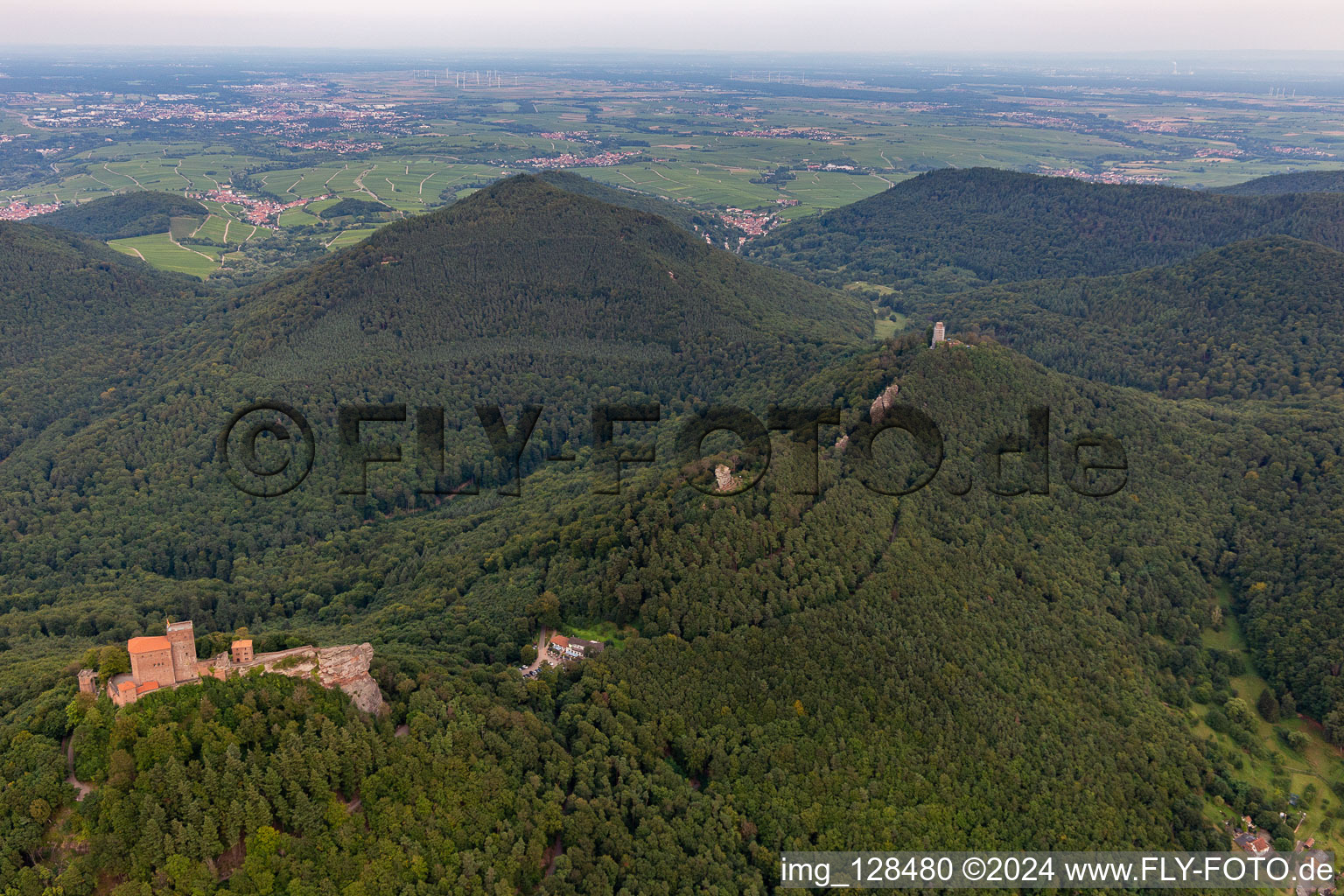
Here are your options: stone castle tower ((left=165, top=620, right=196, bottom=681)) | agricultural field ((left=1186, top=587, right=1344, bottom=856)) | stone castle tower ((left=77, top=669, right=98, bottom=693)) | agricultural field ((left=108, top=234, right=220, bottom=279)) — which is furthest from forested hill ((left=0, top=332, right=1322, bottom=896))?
agricultural field ((left=108, top=234, right=220, bottom=279))

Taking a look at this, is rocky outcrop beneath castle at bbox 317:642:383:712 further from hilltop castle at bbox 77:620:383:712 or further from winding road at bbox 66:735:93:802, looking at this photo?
winding road at bbox 66:735:93:802

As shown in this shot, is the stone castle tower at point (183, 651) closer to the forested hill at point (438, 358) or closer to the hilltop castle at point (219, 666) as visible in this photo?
the hilltop castle at point (219, 666)

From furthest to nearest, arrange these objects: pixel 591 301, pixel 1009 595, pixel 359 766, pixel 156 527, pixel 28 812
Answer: pixel 591 301
pixel 156 527
pixel 1009 595
pixel 359 766
pixel 28 812

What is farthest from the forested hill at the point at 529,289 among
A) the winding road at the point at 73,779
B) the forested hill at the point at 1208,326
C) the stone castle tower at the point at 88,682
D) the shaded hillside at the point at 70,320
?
the winding road at the point at 73,779

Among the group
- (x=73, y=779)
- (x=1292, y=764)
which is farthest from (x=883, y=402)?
(x=73, y=779)

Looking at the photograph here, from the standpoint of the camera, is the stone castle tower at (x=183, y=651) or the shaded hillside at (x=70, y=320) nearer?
the stone castle tower at (x=183, y=651)

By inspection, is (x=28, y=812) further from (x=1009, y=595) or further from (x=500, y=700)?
(x=1009, y=595)

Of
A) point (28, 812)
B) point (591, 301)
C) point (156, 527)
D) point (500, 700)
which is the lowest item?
point (156, 527)

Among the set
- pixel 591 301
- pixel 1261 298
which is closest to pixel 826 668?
pixel 591 301
